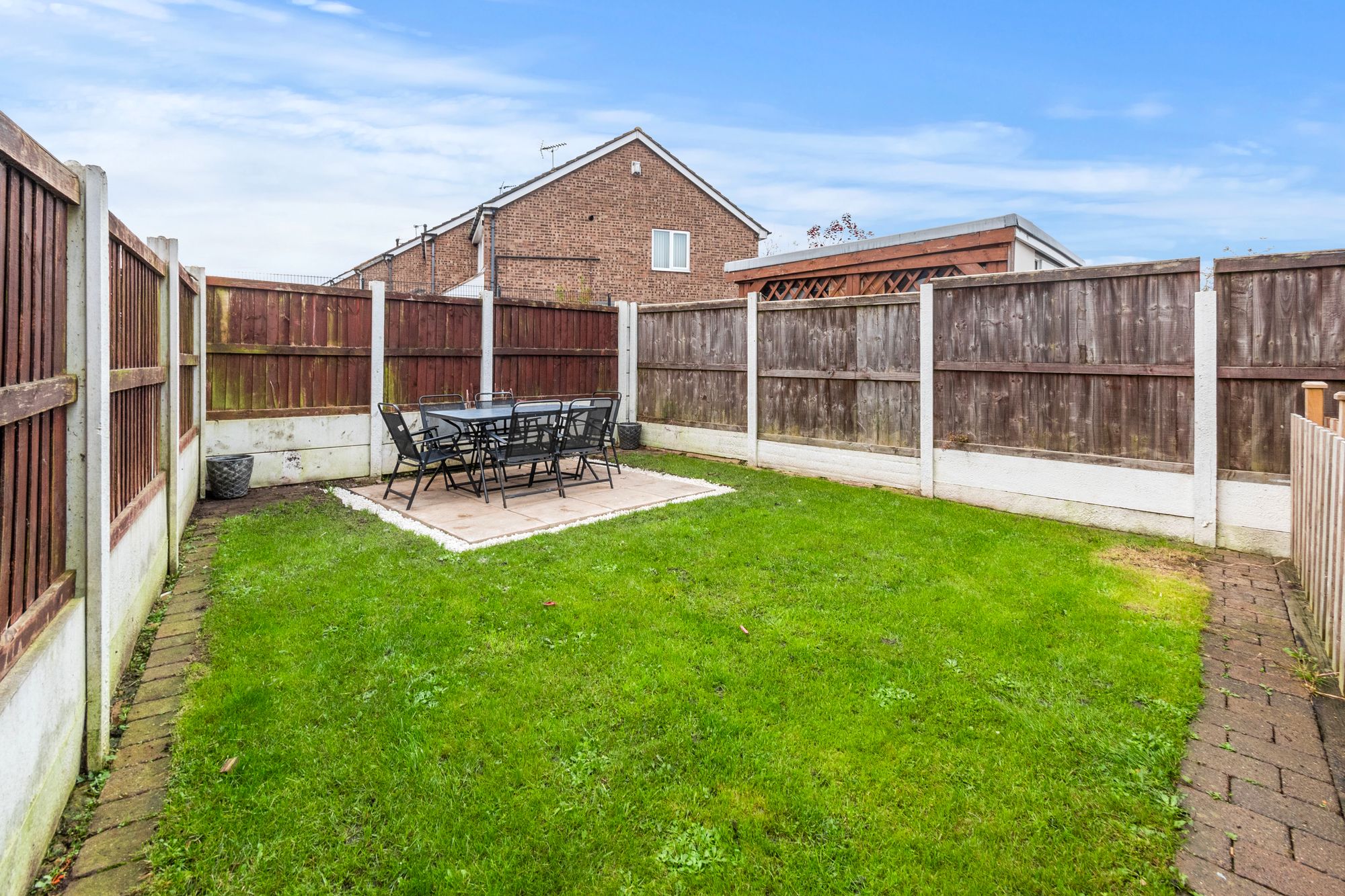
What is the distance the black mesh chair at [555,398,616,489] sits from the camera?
267 inches

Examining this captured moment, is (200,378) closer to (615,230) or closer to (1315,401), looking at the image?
(1315,401)

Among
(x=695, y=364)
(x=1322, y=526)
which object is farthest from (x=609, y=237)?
(x=1322, y=526)

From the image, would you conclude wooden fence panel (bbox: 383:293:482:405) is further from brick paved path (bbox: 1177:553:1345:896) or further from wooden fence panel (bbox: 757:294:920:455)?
brick paved path (bbox: 1177:553:1345:896)

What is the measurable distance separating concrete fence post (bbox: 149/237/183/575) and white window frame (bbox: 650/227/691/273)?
13.8 m

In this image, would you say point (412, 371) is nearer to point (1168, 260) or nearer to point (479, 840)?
point (479, 840)

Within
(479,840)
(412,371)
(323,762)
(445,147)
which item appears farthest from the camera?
(445,147)

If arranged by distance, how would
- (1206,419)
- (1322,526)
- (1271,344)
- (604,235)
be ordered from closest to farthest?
1. (1322,526)
2. (1271,344)
3. (1206,419)
4. (604,235)

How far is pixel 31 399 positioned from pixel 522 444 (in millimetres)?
4595

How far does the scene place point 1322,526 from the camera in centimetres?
328

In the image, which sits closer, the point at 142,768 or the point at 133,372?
the point at 142,768

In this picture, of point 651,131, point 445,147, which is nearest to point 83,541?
point 445,147

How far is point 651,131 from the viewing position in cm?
1756

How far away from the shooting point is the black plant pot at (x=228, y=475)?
6.33m

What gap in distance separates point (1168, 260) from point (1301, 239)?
76 cm
